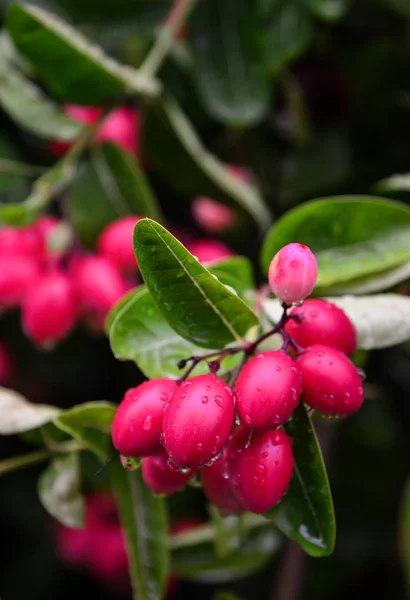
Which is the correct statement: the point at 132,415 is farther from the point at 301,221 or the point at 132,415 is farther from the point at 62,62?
the point at 62,62

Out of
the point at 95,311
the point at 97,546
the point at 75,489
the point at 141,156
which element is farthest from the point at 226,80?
the point at 97,546

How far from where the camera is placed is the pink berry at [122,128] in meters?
1.09

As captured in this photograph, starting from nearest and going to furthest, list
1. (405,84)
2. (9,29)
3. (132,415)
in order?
(132,415) < (9,29) < (405,84)

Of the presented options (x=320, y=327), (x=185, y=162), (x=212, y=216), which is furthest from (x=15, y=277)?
(x=320, y=327)

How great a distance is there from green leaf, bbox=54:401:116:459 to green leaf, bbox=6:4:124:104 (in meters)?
0.44

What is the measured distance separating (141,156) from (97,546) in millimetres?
714

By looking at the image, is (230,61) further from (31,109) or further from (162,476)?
(162,476)

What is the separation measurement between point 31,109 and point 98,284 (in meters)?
0.30

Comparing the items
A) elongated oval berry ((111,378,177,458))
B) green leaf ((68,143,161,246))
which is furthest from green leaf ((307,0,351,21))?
elongated oval berry ((111,378,177,458))

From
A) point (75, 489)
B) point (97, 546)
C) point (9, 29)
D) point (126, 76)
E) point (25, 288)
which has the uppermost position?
point (9, 29)

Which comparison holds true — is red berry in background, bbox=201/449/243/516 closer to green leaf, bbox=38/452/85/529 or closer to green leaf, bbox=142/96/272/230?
green leaf, bbox=38/452/85/529

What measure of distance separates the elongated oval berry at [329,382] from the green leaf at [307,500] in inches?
1.3

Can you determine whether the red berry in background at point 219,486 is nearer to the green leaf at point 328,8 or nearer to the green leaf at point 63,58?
the green leaf at point 63,58

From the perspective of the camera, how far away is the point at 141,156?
115 cm
